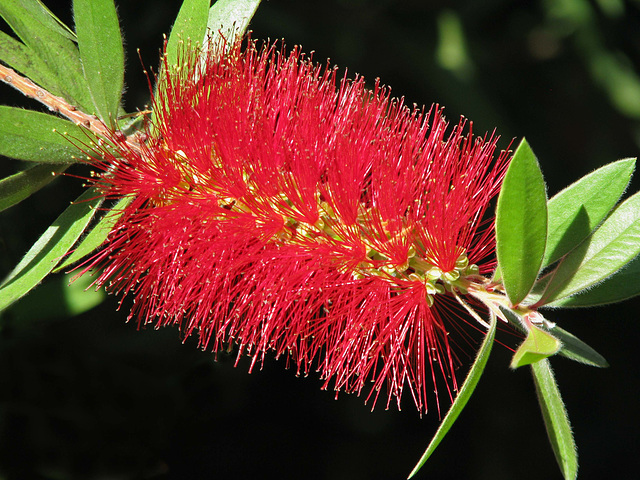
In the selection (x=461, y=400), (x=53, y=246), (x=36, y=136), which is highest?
(x=36, y=136)

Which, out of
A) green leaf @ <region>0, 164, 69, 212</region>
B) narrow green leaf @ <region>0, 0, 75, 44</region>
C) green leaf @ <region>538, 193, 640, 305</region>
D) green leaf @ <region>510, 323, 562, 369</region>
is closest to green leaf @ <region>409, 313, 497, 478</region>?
green leaf @ <region>510, 323, 562, 369</region>

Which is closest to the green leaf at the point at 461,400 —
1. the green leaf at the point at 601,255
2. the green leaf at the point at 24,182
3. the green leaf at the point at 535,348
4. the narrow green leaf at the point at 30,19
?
the green leaf at the point at 535,348

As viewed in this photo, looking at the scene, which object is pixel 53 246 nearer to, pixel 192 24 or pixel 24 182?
pixel 24 182

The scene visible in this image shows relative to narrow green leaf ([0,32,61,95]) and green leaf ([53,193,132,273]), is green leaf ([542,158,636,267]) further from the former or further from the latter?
narrow green leaf ([0,32,61,95])

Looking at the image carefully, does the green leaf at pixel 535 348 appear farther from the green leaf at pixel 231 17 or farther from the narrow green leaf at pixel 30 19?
the narrow green leaf at pixel 30 19

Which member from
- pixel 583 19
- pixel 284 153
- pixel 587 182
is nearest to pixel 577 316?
pixel 583 19

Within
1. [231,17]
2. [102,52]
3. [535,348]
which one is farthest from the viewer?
[231,17]

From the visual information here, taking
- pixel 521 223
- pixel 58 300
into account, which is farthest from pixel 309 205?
pixel 58 300
